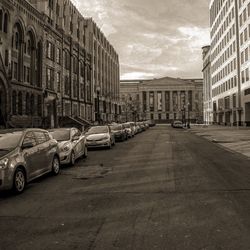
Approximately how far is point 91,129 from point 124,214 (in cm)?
1600

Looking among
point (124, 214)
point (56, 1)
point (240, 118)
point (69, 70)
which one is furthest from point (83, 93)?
point (124, 214)

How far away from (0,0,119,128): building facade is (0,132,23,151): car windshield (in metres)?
22.4

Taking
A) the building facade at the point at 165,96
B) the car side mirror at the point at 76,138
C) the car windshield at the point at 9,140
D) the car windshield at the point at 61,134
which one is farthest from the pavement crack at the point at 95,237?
the building facade at the point at 165,96

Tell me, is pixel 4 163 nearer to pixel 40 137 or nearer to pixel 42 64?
pixel 40 137

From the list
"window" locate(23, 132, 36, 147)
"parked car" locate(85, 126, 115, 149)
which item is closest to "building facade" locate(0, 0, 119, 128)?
"parked car" locate(85, 126, 115, 149)

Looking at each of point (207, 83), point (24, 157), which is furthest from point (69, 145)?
point (207, 83)

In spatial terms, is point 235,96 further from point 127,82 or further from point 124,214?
point 127,82

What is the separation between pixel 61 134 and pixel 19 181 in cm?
599

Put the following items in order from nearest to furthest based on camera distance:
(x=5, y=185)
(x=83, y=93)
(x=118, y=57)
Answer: (x=5, y=185)
(x=83, y=93)
(x=118, y=57)

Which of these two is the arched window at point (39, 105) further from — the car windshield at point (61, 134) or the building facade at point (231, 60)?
the building facade at point (231, 60)

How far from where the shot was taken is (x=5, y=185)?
302 inches

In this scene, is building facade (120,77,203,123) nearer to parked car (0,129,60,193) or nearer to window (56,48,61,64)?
window (56,48,61,64)

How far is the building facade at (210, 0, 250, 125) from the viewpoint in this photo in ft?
192

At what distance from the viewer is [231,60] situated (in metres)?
68.5
